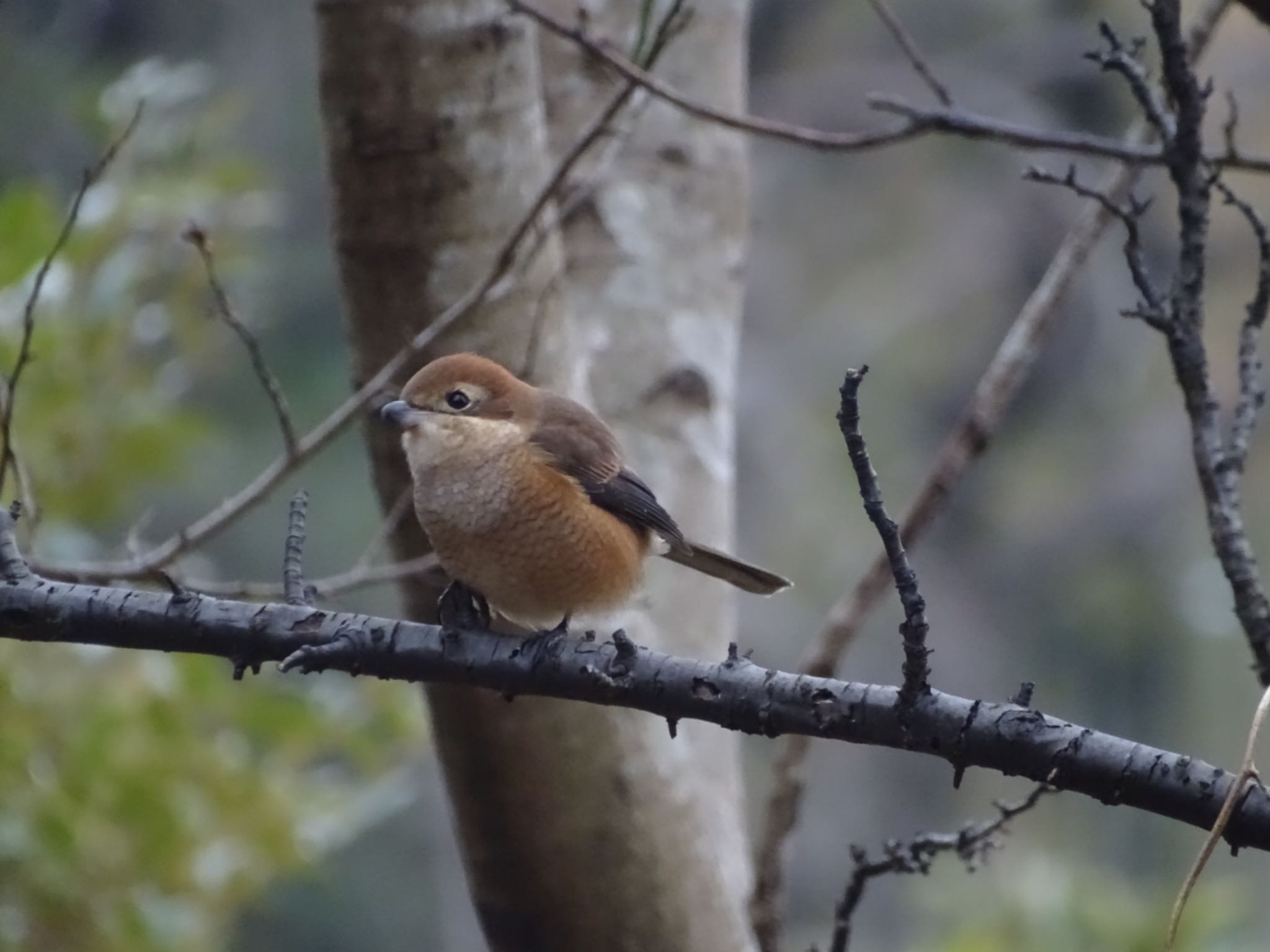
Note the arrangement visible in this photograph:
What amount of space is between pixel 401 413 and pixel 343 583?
0.36 metres

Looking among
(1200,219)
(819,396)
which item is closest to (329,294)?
(819,396)

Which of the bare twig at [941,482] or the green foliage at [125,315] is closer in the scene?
the bare twig at [941,482]

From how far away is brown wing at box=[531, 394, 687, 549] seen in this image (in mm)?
3264

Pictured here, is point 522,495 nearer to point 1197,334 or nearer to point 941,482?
point 941,482

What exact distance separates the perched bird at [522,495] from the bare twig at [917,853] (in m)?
0.87

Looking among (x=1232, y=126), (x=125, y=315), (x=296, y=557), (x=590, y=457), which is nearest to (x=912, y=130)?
(x=1232, y=126)

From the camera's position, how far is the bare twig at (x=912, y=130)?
2746 mm

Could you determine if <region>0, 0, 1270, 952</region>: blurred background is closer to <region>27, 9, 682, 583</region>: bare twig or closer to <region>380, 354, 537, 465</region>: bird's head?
<region>380, 354, 537, 465</region>: bird's head

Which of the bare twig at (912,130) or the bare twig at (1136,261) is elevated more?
the bare twig at (912,130)

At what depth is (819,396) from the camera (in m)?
13.6

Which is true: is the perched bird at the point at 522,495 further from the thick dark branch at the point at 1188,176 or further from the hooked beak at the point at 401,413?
the thick dark branch at the point at 1188,176

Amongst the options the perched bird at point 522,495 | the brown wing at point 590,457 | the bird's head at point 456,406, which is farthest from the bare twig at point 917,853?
the bird's head at point 456,406

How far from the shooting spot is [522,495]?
315 cm

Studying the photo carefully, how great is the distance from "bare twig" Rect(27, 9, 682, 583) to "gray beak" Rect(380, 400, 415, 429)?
0.08 metres
